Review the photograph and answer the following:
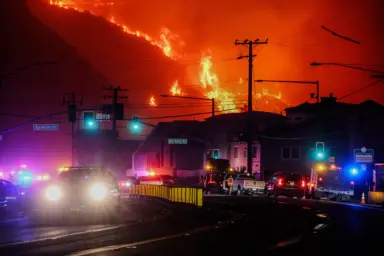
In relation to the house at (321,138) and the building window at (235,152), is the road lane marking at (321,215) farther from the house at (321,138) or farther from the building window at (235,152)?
the building window at (235,152)

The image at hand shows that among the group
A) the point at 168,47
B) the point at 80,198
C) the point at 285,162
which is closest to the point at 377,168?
the point at 80,198

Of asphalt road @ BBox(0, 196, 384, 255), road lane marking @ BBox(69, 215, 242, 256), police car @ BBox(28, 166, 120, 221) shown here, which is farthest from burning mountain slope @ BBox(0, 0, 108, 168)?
road lane marking @ BBox(69, 215, 242, 256)

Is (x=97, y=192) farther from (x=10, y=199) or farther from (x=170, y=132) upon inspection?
(x=170, y=132)

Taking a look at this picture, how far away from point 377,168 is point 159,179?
71.8ft

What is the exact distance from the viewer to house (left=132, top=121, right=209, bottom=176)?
8791 cm

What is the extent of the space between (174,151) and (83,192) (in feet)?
201

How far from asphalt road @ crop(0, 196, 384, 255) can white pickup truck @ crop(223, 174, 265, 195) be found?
86.3 ft

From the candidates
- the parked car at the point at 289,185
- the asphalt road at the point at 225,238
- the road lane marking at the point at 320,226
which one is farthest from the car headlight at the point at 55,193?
the parked car at the point at 289,185

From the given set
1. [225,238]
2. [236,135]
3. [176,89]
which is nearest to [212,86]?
[176,89]

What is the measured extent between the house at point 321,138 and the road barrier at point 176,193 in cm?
2235

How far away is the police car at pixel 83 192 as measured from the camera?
2719 cm

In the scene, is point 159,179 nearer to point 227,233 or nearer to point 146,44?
point 227,233

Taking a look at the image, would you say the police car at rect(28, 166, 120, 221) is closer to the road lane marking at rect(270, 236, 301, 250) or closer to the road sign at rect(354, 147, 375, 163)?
Answer: the road lane marking at rect(270, 236, 301, 250)

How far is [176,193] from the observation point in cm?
3912
